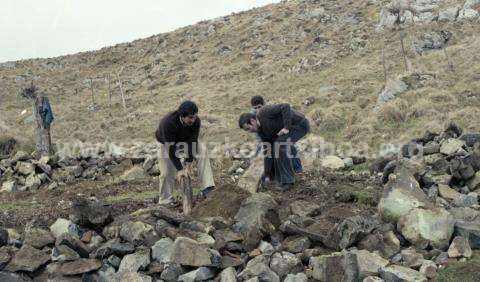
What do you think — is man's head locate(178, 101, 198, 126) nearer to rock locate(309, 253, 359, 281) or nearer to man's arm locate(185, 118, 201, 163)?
man's arm locate(185, 118, 201, 163)

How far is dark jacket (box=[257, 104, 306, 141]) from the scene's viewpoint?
24.1 feet

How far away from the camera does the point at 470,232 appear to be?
4992 mm

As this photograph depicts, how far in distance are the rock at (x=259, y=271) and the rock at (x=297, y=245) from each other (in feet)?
1.13

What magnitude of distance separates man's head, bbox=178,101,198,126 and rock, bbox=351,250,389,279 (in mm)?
2331

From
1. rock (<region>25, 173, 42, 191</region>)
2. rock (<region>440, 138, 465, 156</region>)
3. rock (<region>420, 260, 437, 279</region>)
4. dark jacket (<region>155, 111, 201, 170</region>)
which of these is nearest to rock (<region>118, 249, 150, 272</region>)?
dark jacket (<region>155, 111, 201, 170</region>)

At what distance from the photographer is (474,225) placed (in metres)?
5.13

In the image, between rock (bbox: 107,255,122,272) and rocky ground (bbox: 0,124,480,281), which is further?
rock (bbox: 107,255,122,272)

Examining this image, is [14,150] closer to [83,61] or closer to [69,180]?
[69,180]

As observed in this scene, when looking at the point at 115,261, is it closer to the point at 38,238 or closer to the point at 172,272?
the point at 172,272

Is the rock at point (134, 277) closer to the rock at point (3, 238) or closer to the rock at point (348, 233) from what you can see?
the rock at point (3, 238)

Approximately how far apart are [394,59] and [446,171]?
1709 cm

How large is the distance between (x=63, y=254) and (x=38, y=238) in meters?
0.56

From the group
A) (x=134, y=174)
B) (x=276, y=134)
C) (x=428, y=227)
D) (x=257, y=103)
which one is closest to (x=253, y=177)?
(x=276, y=134)

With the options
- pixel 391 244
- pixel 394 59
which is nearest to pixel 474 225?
pixel 391 244
